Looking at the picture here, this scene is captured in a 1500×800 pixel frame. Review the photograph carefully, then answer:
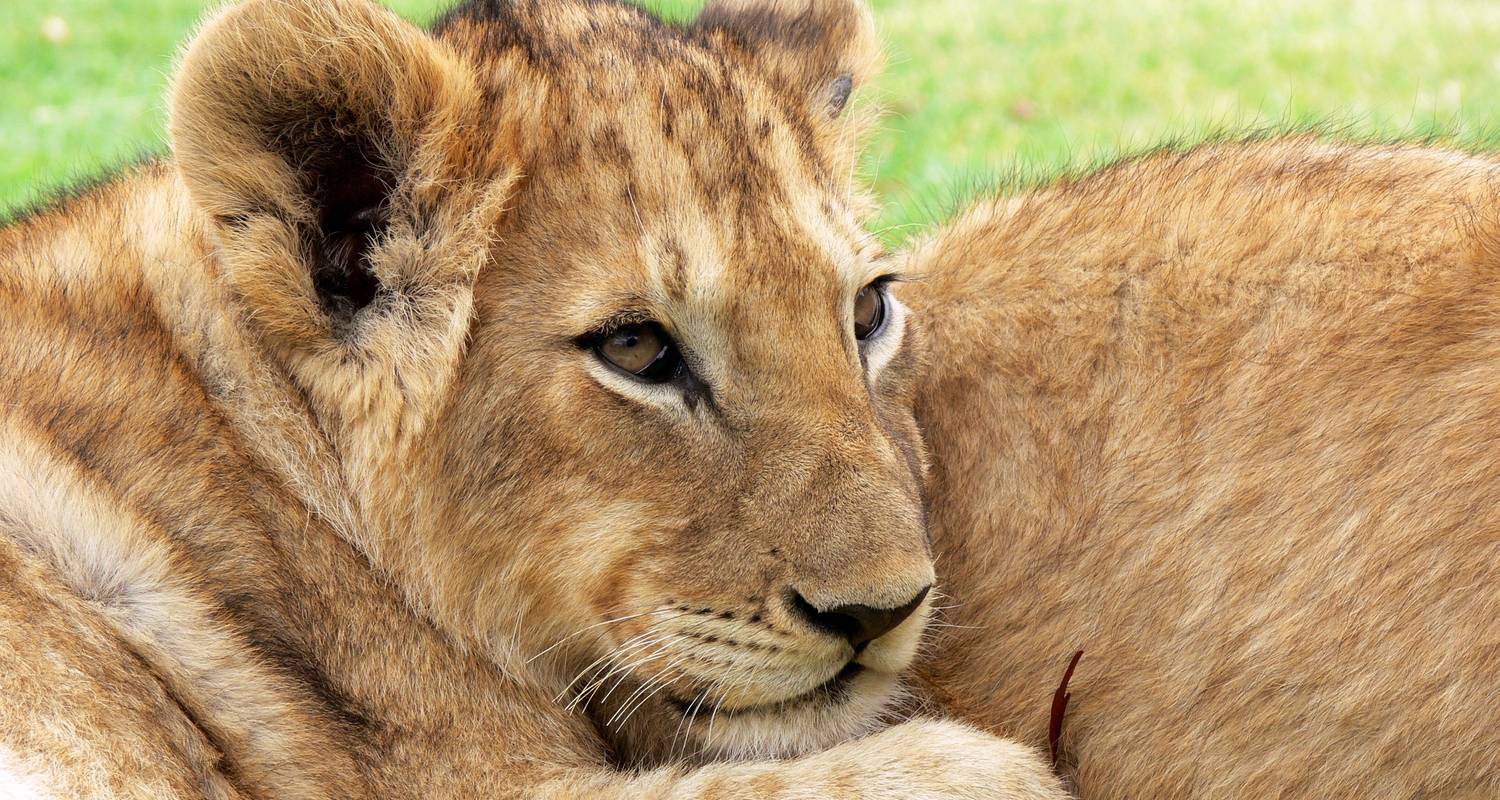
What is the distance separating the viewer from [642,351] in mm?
3055

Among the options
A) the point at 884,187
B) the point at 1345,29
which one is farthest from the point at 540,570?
the point at 1345,29

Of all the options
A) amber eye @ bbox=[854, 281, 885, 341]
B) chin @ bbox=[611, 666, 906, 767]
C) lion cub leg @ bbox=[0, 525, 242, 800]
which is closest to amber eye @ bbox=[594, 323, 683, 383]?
amber eye @ bbox=[854, 281, 885, 341]

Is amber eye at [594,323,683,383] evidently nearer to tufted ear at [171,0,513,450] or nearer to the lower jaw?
tufted ear at [171,0,513,450]

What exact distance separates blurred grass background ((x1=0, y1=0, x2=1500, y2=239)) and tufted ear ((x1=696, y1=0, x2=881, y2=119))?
2.06 meters

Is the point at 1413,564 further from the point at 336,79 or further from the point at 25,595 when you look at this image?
the point at 25,595

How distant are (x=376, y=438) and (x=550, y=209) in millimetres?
545

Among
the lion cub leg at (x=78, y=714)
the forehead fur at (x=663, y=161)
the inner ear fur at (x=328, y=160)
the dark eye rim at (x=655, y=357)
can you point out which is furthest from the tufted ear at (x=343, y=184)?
the lion cub leg at (x=78, y=714)

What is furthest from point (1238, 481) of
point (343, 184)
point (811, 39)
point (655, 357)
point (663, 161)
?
point (343, 184)

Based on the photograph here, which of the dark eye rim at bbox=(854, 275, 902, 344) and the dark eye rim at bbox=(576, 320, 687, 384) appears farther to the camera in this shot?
the dark eye rim at bbox=(854, 275, 902, 344)

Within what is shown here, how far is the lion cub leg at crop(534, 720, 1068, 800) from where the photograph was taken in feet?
9.41

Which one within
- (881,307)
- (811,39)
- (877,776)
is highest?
(811,39)

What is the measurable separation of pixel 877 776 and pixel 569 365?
3.06 ft

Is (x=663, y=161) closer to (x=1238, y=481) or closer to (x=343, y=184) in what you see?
(x=343, y=184)

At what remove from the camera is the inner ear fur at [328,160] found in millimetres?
2904
